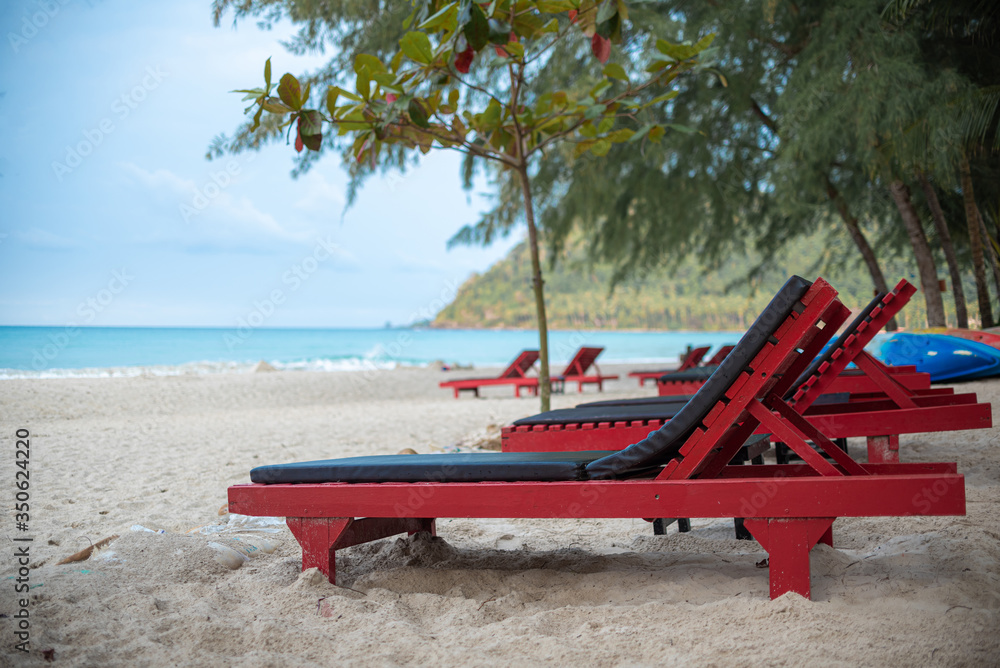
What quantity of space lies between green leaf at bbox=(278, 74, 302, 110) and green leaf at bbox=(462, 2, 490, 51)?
1.55 metres

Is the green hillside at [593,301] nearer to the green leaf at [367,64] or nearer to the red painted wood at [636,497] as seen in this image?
the green leaf at [367,64]

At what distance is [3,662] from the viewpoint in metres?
1.61

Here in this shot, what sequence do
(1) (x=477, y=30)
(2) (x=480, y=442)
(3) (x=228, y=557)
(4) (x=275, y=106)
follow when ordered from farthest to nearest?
1. (2) (x=480, y=442)
2. (4) (x=275, y=106)
3. (1) (x=477, y=30)
4. (3) (x=228, y=557)

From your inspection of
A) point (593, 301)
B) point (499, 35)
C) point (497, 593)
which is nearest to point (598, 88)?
point (499, 35)

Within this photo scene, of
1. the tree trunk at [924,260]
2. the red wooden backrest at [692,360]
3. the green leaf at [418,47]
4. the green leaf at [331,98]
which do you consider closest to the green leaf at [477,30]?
the green leaf at [418,47]

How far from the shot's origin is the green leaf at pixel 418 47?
380 cm

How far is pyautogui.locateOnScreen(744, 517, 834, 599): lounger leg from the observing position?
1.92m

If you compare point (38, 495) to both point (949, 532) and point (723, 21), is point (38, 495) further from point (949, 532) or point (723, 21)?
point (723, 21)

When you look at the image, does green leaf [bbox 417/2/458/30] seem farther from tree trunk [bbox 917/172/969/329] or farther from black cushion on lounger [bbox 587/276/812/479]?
tree trunk [bbox 917/172/969/329]

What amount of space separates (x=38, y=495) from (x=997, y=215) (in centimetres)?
1189

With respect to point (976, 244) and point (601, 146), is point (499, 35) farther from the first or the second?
point (976, 244)

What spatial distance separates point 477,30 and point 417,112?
2.10m

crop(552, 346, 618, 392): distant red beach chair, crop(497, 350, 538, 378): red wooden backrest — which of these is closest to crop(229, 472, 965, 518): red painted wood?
crop(497, 350, 538, 378): red wooden backrest

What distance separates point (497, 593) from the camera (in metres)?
2.31
